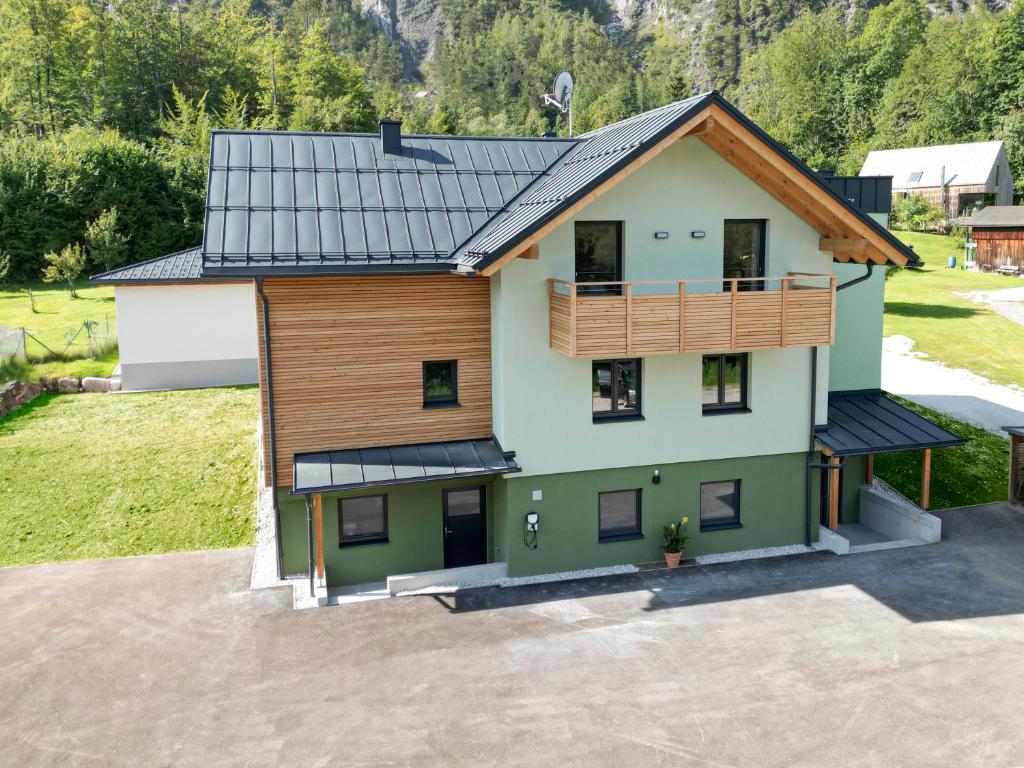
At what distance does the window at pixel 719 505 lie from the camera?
56.2 ft

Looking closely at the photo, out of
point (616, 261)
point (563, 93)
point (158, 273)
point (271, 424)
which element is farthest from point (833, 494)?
point (158, 273)

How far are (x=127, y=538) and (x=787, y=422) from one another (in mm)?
14677

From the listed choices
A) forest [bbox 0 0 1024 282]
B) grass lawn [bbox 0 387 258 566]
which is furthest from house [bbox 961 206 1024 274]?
grass lawn [bbox 0 387 258 566]

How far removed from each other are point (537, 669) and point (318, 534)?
5.06 metres

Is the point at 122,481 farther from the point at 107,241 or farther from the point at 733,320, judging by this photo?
the point at 107,241

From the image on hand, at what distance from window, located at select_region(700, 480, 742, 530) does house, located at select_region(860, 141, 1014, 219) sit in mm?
57397

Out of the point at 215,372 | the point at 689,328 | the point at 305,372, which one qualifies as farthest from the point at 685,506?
the point at 215,372

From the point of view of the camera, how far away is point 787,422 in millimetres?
17109

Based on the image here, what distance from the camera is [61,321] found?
1399 inches

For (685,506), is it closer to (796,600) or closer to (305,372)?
(796,600)

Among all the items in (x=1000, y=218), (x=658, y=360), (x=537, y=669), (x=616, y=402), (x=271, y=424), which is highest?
(x=1000, y=218)

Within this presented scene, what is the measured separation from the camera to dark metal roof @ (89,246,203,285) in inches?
1091

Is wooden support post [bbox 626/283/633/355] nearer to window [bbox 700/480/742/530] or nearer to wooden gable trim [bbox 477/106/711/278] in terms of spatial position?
wooden gable trim [bbox 477/106/711/278]

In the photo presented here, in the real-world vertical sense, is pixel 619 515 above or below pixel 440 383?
below
